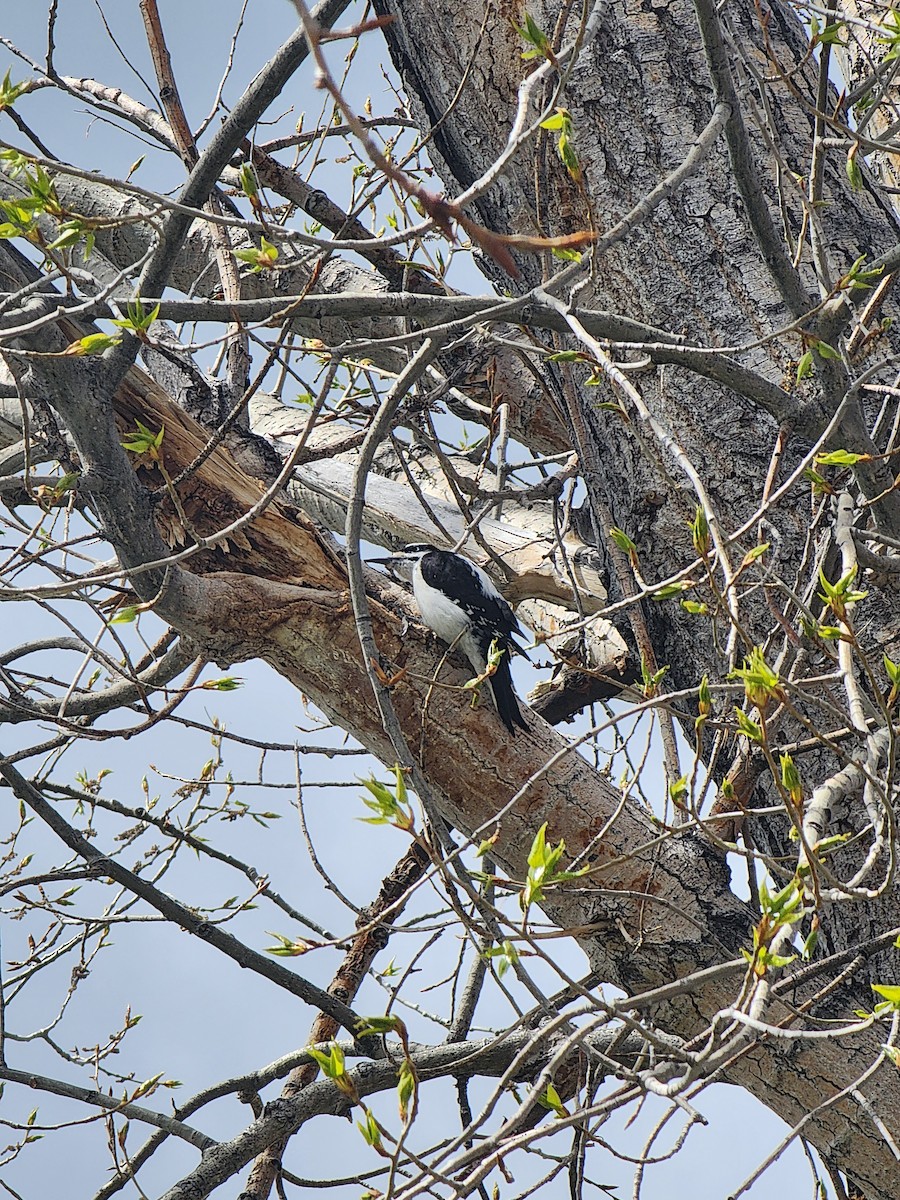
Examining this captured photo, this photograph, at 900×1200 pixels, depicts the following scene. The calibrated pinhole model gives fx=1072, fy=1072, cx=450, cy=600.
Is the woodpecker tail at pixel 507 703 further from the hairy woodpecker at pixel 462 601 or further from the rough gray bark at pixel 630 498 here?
the hairy woodpecker at pixel 462 601

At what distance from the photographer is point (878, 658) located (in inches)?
101

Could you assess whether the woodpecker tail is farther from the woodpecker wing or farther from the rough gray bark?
the woodpecker wing

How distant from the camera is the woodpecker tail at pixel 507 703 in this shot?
262 cm


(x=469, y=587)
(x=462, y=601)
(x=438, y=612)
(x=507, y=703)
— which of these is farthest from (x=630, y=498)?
(x=469, y=587)

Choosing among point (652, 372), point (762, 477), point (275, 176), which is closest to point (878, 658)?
point (762, 477)

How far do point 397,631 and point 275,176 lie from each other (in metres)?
1.62

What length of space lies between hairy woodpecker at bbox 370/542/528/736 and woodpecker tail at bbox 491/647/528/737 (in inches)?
9.1

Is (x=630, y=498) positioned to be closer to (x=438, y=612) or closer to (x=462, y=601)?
(x=438, y=612)

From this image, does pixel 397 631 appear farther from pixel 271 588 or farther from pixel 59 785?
pixel 59 785

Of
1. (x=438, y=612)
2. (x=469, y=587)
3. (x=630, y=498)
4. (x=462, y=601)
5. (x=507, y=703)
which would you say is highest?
(x=469, y=587)

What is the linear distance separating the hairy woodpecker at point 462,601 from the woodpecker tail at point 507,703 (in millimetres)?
230

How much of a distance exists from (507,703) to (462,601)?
1048 millimetres

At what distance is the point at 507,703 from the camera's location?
267cm

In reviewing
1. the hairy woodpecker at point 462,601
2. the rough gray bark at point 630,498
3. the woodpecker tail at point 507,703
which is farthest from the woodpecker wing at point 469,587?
the woodpecker tail at point 507,703
